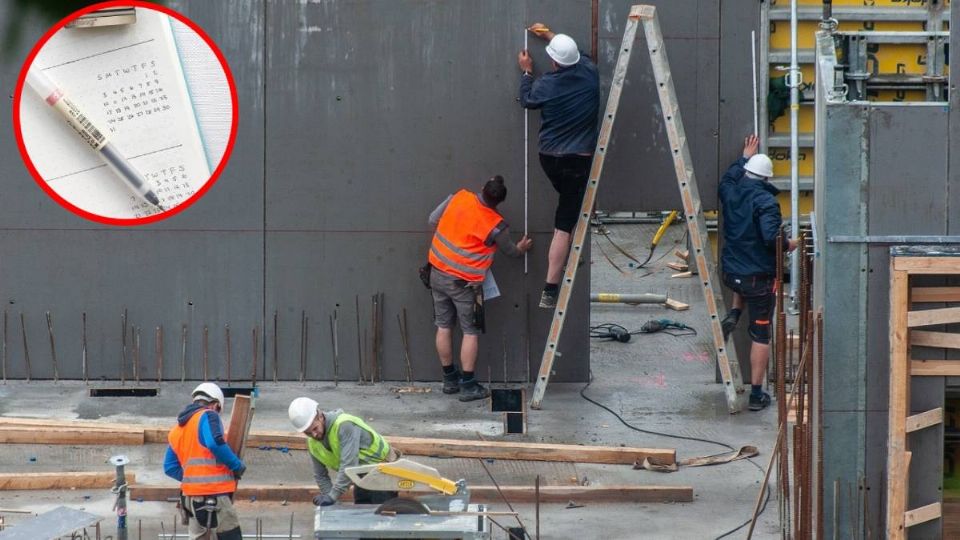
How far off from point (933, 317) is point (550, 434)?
4.09 meters

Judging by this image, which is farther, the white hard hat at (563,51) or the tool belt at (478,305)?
the tool belt at (478,305)

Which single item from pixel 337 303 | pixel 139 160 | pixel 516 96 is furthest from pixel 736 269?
pixel 139 160

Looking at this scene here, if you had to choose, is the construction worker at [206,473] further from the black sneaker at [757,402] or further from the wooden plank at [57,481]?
the black sneaker at [757,402]

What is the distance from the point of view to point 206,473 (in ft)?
26.7

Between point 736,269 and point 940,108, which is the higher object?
point 940,108

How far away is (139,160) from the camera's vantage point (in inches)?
479

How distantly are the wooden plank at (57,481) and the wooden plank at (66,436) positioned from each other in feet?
2.76

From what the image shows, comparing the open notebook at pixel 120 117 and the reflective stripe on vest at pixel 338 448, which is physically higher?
the open notebook at pixel 120 117

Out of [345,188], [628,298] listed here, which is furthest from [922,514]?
[628,298]

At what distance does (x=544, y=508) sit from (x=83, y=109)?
5.62 meters

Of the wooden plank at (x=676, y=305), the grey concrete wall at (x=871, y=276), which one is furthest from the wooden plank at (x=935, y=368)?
the wooden plank at (x=676, y=305)

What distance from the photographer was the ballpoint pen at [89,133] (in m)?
12.1

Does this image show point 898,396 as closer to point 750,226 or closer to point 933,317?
point 933,317

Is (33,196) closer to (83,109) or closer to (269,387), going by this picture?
(83,109)
